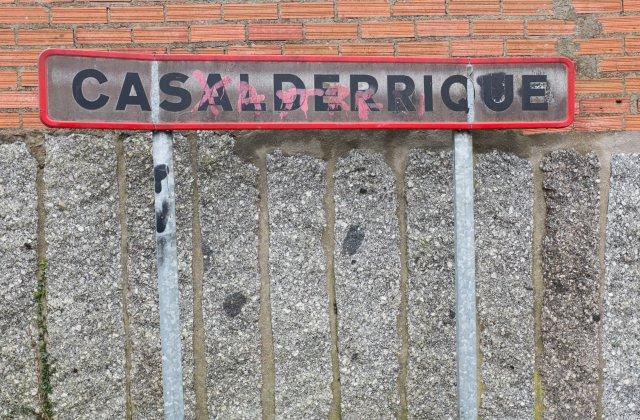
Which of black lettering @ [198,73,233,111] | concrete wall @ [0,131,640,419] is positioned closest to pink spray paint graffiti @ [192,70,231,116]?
black lettering @ [198,73,233,111]

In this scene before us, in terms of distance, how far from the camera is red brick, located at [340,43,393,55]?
225 centimetres

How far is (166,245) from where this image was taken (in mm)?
1809

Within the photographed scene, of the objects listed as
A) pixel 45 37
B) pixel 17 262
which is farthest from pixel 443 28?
pixel 17 262

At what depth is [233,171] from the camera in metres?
2.23

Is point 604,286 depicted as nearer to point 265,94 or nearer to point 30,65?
point 265,94

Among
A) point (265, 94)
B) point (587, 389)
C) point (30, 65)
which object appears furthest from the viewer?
point (587, 389)

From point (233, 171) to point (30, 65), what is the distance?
2.81 feet

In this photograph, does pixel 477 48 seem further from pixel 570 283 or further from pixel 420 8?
pixel 570 283

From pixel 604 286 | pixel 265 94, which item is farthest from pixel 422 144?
pixel 604 286

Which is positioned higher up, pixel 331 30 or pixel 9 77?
pixel 331 30

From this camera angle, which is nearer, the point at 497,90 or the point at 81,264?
the point at 497,90

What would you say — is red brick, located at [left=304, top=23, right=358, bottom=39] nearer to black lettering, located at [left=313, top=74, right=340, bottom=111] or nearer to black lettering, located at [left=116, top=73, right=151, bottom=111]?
black lettering, located at [left=313, top=74, right=340, bottom=111]

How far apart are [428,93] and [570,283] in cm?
100

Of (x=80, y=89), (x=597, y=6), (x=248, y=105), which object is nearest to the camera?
(x=80, y=89)
